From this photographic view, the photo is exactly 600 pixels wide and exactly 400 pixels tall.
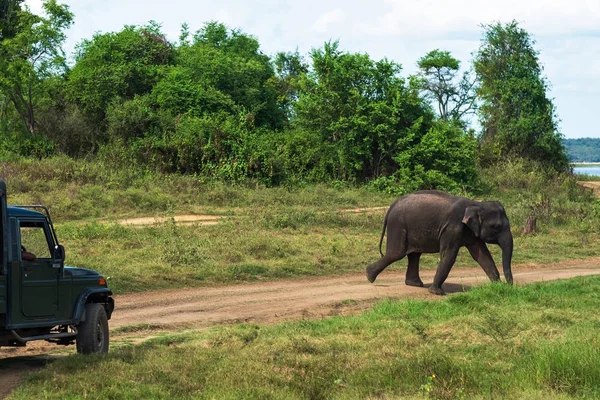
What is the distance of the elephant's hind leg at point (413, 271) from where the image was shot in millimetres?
19344

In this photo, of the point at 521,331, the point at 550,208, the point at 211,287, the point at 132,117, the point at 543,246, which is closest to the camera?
the point at 521,331

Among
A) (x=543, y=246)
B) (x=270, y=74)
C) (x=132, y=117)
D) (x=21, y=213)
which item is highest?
(x=270, y=74)

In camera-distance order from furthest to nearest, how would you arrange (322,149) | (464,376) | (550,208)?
(322,149) < (550,208) < (464,376)

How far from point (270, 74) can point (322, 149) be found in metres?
13.0

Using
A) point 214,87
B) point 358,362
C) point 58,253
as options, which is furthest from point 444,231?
point 214,87

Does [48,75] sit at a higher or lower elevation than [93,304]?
higher

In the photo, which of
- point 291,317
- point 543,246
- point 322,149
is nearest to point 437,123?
point 322,149

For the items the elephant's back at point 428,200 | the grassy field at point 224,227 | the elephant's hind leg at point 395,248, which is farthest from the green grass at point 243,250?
the elephant's back at point 428,200

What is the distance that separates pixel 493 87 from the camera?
169ft

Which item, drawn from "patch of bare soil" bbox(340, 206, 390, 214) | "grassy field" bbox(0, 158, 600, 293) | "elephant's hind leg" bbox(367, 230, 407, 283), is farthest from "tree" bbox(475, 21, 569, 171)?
"elephant's hind leg" bbox(367, 230, 407, 283)

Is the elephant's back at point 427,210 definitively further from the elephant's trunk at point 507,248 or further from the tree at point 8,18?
the tree at point 8,18

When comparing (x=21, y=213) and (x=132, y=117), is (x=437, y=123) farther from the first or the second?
(x=21, y=213)

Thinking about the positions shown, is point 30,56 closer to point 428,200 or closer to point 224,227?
point 224,227

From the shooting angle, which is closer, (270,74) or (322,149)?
(322,149)
